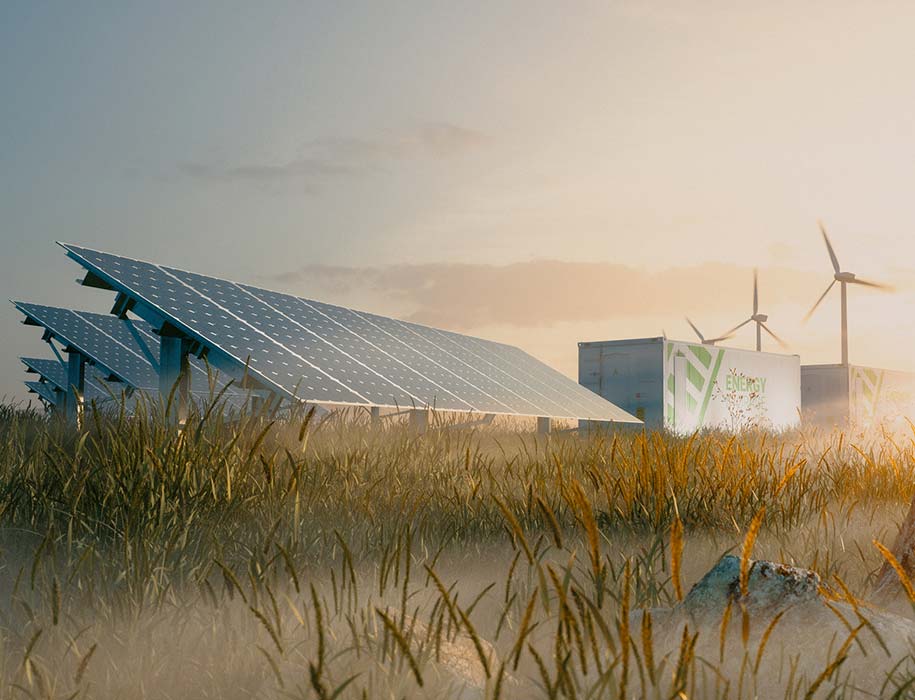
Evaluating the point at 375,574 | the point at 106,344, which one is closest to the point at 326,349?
the point at 106,344

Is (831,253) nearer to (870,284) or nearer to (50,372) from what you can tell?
(870,284)

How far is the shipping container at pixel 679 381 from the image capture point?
22.0 meters

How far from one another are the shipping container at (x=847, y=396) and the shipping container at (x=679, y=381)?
3.37 meters

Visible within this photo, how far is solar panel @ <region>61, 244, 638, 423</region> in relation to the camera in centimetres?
1021

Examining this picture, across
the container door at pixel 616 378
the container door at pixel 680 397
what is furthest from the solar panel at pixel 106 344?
the container door at pixel 680 397

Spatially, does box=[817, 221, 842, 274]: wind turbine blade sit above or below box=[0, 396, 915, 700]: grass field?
above

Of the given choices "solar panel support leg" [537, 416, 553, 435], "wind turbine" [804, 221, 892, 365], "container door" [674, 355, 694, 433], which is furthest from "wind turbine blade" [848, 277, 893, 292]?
"solar panel support leg" [537, 416, 553, 435]

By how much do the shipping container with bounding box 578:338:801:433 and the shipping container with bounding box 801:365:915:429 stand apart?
3.37 meters

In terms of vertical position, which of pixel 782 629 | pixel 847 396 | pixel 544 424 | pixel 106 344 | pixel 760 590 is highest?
pixel 106 344

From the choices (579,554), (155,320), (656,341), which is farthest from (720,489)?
(656,341)

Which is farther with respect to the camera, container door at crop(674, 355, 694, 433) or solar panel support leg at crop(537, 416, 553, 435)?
container door at crop(674, 355, 694, 433)

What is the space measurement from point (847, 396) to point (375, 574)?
95.4 ft

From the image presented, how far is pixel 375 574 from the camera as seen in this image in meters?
3.44

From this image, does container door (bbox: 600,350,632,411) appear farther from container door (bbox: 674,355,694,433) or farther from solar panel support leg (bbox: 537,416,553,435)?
solar panel support leg (bbox: 537,416,553,435)
